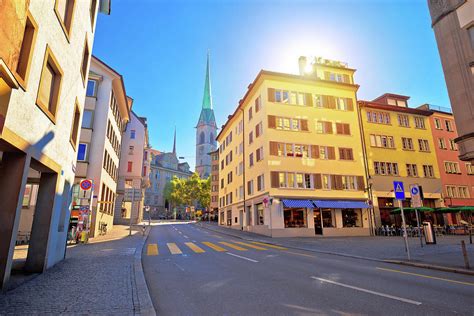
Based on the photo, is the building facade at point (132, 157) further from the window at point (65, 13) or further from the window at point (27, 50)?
the window at point (27, 50)

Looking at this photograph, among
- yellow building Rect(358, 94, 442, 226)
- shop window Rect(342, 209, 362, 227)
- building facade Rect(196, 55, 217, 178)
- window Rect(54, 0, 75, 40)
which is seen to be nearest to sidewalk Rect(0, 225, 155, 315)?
window Rect(54, 0, 75, 40)

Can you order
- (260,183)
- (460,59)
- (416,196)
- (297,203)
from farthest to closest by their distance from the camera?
1. (260,183)
2. (297,203)
3. (460,59)
4. (416,196)

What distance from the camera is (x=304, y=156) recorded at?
1131 inches

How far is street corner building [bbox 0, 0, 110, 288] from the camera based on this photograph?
567 cm

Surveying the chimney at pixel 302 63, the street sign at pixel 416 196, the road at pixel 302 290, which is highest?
the chimney at pixel 302 63

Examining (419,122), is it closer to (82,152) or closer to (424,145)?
(424,145)

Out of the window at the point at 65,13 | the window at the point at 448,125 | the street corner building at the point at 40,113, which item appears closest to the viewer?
the street corner building at the point at 40,113

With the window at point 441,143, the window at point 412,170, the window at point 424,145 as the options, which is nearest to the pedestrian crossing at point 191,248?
the window at point 412,170

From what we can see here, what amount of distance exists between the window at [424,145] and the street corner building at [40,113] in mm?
37056

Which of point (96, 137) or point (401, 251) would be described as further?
point (96, 137)

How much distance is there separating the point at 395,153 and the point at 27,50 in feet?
117

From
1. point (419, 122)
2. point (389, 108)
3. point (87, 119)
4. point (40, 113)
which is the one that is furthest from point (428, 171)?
point (40, 113)

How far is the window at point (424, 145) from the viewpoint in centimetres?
3484

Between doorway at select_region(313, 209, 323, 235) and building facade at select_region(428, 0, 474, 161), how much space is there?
16029 mm
